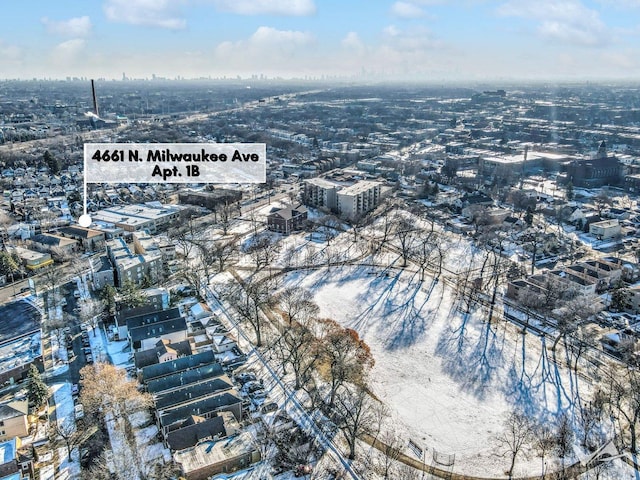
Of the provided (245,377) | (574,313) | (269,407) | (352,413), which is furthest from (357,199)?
(352,413)

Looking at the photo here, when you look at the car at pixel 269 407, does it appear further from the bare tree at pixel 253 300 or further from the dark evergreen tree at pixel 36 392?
the dark evergreen tree at pixel 36 392

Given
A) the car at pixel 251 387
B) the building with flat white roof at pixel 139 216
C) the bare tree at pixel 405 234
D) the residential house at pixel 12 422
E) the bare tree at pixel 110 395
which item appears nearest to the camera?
the residential house at pixel 12 422

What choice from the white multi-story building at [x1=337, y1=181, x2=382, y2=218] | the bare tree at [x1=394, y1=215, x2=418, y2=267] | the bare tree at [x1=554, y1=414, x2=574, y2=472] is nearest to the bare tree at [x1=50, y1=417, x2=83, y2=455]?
the bare tree at [x1=554, y1=414, x2=574, y2=472]

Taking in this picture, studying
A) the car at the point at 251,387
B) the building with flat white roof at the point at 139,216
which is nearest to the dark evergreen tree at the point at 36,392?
the car at the point at 251,387

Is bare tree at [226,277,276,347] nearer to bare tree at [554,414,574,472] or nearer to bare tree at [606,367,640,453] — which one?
bare tree at [554,414,574,472]

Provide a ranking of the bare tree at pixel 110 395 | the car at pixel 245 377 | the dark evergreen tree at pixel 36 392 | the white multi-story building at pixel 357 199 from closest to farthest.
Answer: the bare tree at pixel 110 395 < the dark evergreen tree at pixel 36 392 < the car at pixel 245 377 < the white multi-story building at pixel 357 199

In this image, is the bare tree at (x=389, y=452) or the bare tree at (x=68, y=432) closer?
the bare tree at (x=389, y=452)

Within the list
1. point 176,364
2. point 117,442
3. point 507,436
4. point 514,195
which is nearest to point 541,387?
point 507,436
